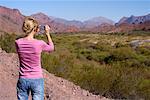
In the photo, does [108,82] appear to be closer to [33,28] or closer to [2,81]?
[2,81]

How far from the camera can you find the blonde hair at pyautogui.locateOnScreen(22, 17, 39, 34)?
6305 mm

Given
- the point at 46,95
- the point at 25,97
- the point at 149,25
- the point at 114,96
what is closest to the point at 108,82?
the point at 114,96

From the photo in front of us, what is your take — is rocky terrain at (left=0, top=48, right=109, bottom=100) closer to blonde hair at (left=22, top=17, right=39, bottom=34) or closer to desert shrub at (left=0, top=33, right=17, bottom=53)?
desert shrub at (left=0, top=33, right=17, bottom=53)

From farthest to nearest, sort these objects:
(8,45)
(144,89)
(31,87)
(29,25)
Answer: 1. (8,45)
2. (144,89)
3. (31,87)
4. (29,25)

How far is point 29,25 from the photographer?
6312 millimetres

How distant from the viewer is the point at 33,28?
6.34 metres

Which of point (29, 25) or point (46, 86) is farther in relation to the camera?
point (46, 86)

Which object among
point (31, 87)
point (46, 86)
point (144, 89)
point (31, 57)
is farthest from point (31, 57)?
point (144, 89)

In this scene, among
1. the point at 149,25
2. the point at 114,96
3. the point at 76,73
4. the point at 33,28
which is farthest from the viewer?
the point at 149,25

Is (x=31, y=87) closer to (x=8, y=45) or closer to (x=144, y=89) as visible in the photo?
(x=144, y=89)

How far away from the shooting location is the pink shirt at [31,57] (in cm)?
635

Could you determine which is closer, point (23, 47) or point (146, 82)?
point (23, 47)

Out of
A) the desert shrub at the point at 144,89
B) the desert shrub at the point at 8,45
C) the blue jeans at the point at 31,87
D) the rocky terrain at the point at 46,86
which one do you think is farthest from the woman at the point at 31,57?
the desert shrub at the point at 8,45

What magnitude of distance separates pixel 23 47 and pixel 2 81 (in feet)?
25.4
